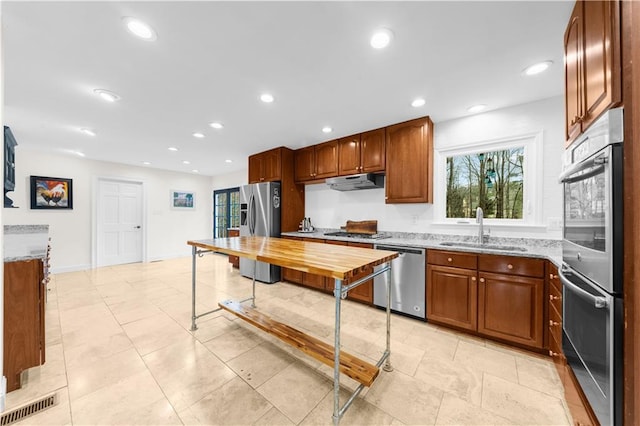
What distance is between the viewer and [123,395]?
1.62 m

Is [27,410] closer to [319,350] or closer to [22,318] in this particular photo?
[22,318]

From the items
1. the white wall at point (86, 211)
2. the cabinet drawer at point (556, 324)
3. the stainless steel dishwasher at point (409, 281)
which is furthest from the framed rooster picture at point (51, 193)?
the cabinet drawer at point (556, 324)

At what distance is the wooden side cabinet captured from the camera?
1647mm

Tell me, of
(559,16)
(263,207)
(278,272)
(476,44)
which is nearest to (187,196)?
(263,207)

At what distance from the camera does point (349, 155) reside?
3699mm

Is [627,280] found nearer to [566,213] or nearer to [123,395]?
[566,213]

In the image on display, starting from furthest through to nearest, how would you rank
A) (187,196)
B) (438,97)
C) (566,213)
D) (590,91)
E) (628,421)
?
(187,196) → (438,97) → (566,213) → (590,91) → (628,421)

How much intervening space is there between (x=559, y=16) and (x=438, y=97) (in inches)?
41.8

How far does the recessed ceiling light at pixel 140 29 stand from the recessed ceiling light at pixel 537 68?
294cm

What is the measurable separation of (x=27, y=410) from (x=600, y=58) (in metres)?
3.69

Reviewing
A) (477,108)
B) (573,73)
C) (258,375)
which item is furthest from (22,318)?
(477,108)

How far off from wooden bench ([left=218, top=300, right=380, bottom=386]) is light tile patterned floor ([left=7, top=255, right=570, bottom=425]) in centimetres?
19

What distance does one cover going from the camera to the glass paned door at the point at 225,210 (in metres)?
7.07

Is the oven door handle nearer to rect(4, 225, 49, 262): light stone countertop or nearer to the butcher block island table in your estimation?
the butcher block island table
